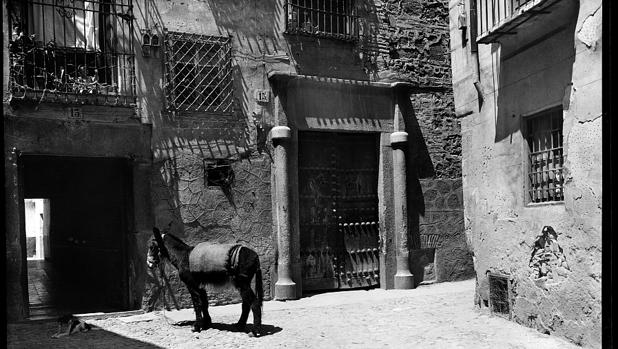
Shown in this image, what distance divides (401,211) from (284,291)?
8.72 ft

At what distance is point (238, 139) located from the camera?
31.0ft

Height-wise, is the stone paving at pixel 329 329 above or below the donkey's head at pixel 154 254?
below

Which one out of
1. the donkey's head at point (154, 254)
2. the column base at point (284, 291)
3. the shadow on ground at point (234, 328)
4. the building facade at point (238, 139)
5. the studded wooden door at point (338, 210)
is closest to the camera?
the shadow on ground at point (234, 328)

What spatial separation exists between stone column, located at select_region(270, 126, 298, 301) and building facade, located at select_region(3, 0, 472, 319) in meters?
0.02

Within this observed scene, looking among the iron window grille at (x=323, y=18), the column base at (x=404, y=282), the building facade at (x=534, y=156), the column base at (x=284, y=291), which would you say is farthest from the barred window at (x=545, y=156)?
the iron window grille at (x=323, y=18)

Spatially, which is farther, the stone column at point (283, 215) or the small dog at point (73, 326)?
the stone column at point (283, 215)

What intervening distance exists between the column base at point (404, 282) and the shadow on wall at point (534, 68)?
363 cm

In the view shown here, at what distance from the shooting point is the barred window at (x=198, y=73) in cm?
901

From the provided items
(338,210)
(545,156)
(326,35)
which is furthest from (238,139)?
(545,156)

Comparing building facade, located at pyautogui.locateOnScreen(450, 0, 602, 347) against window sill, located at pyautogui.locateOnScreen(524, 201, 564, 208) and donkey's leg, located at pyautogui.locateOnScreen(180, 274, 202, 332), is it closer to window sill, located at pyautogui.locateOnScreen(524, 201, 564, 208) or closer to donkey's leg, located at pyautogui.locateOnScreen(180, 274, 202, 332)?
window sill, located at pyautogui.locateOnScreen(524, 201, 564, 208)

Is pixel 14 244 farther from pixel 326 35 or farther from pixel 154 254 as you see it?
pixel 326 35

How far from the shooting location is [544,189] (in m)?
6.83

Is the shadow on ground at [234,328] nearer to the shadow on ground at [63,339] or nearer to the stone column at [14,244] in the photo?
the shadow on ground at [63,339]
